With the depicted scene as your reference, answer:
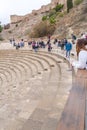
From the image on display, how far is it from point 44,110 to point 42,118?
50 centimetres

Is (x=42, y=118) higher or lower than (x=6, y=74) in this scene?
higher

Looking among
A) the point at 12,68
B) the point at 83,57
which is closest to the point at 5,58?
the point at 12,68

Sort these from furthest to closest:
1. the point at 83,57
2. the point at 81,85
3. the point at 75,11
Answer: the point at 75,11 < the point at 83,57 < the point at 81,85

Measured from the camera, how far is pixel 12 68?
63.4 feet

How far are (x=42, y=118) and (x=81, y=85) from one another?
255cm

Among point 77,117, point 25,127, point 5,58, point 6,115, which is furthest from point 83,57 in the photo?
point 5,58

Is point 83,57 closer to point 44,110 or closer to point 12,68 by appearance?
point 44,110

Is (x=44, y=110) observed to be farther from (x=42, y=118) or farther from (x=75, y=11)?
(x=75, y=11)

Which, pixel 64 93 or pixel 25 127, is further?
pixel 64 93

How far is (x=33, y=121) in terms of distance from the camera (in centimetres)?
540

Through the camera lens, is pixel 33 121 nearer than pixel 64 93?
Yes

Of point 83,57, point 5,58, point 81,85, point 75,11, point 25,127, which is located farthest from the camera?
point 75,11

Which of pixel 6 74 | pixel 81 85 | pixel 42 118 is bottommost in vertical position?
pixel 6 74

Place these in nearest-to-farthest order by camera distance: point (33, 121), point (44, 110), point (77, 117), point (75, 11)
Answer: point (77, 117)
point (33, 121)
point (44, 110)
point (75, 11)
